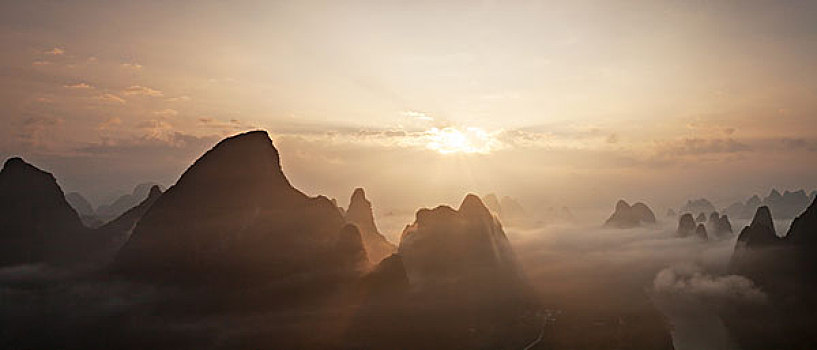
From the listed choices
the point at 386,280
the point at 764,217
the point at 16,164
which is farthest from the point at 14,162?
the point at 764,217

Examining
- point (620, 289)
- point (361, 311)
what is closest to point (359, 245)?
point (361, 311)

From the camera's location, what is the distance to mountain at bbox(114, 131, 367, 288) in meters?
112

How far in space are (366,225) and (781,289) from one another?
402 ft

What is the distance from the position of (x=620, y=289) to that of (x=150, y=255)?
16202cm

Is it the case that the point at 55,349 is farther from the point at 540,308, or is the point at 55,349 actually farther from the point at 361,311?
the point at 540,308

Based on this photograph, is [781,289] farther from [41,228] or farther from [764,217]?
[41,228]

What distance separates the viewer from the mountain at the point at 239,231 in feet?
367

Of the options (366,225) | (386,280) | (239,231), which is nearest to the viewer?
(239,231)

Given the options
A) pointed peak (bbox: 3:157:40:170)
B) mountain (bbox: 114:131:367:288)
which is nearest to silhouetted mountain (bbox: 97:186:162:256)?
pointed peak (bbox: 3:157:40:170)

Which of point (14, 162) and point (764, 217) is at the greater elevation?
point (14, 162)

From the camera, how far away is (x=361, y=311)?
112 m

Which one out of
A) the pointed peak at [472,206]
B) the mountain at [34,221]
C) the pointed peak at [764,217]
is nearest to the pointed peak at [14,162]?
the mountain at [34,221]

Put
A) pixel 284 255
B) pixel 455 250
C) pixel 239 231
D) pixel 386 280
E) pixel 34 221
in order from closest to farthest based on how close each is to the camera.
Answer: pixel 239 231
pixel 284 255
pixel 386 280
pixel 34 221
pixel 455 250

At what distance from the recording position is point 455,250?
6014 inches
